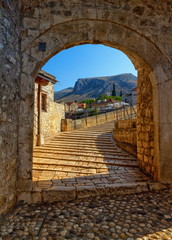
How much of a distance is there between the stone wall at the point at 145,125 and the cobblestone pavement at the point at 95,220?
0.98 m

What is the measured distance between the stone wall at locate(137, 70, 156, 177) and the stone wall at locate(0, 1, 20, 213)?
2816 millimetres

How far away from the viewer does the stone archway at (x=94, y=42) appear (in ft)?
8.89

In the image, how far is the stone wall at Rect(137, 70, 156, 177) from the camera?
3.44 metres

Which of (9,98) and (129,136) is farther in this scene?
(129,136)

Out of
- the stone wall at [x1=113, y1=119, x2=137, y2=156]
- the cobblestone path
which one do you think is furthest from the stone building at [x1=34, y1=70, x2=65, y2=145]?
the stone wall at [x1=113, y1=119, x2=137, y2=156]

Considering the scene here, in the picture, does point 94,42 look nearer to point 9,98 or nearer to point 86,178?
point 9,98

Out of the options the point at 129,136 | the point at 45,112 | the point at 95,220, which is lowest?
the point at 95,220

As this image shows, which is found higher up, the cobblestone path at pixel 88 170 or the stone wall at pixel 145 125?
the stone wall at pixel 145 125

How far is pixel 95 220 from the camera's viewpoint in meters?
2.05

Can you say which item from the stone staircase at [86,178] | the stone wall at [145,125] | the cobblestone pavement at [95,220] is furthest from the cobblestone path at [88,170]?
the cobblestone pavement at [95,220]

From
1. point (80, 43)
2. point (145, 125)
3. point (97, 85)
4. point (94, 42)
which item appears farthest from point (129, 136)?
point (97, 85)

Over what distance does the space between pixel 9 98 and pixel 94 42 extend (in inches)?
80.7

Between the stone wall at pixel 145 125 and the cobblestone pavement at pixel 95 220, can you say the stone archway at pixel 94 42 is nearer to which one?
the stone wall at pixel 145 125

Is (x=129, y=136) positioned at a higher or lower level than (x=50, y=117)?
lower
